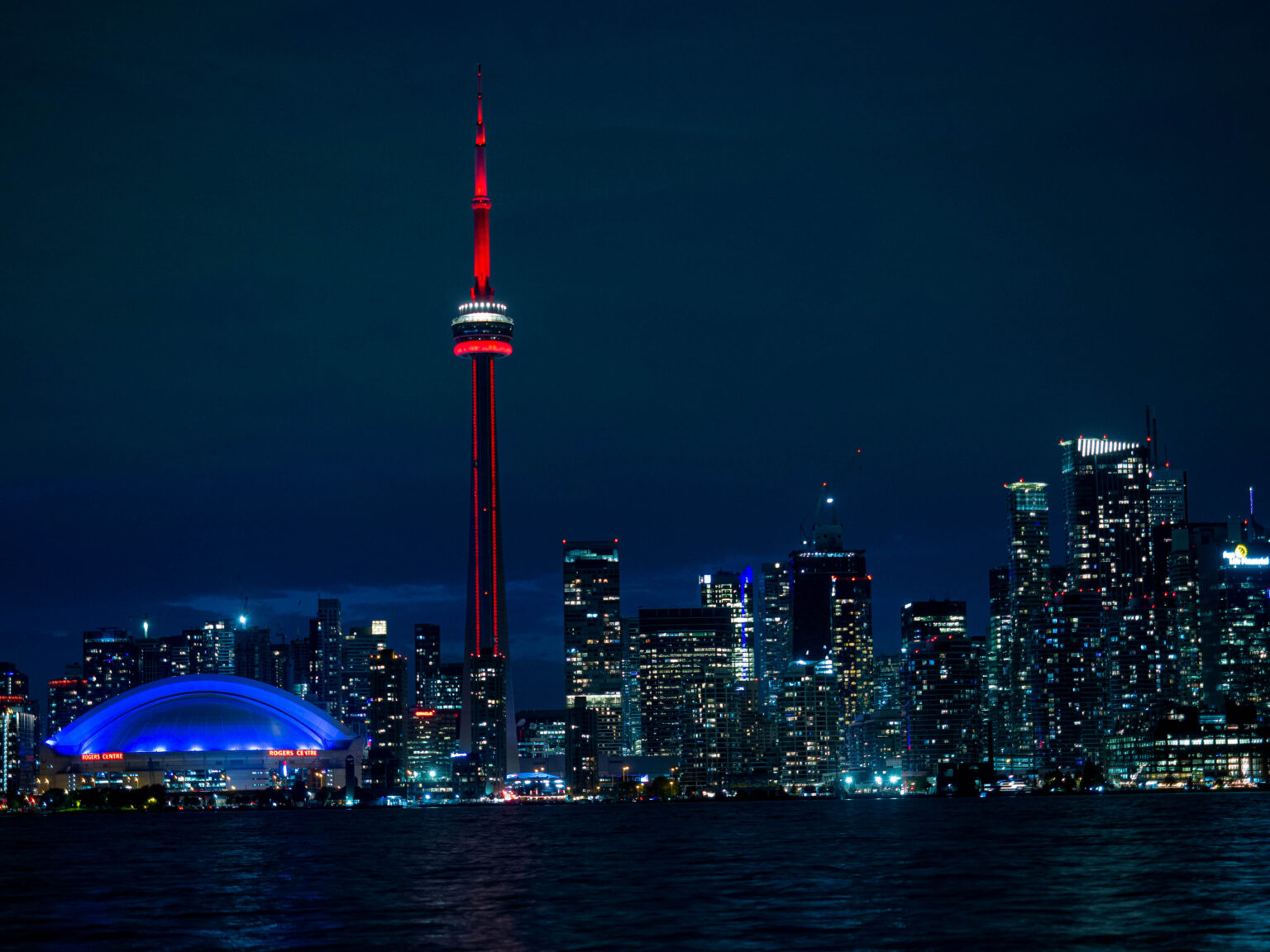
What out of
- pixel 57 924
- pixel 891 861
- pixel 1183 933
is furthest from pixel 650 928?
pixel 891 861

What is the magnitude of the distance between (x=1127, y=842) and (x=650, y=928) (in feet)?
222

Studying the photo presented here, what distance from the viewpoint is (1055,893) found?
7469cm

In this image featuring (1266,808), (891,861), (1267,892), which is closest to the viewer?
(1267,892)

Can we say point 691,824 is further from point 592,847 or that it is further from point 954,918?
point 954,918

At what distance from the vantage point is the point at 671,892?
78812mm

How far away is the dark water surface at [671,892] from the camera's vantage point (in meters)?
59.6

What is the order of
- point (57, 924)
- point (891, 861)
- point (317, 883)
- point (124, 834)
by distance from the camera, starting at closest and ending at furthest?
1. point (57, 924)
2. point (317, 883)
3. point (891, 861)
4. point (124, 834)

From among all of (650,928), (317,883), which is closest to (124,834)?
(317,883)

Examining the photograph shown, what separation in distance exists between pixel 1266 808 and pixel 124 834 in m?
125

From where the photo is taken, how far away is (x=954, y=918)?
6366 centimetres

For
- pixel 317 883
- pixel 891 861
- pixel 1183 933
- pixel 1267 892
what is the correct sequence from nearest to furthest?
pixel 1183 933 → pixel 1267 892 → pixel 317 883 → pixel 891 861

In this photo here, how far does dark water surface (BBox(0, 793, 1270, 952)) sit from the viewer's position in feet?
196

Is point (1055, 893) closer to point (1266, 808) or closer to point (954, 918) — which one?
point (954, 918)

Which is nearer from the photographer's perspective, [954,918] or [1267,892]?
[954,918]
